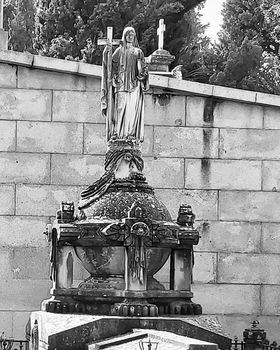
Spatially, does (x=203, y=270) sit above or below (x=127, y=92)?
below

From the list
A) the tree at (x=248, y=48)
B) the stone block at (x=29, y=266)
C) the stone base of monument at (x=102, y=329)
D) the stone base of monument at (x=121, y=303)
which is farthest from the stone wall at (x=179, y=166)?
the tree at (x=248, y=48)

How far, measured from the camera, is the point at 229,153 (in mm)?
22078

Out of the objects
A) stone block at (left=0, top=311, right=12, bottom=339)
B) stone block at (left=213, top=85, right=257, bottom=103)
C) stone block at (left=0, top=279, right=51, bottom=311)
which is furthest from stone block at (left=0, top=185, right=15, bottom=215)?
stone block at (left=213, top=85, right=257, bottom=103)

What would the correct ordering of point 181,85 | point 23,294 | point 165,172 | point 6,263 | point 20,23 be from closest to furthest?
1. point 23,294
2. point 6,263
3. point 165,172
4. point 181,85
5. point 20,23

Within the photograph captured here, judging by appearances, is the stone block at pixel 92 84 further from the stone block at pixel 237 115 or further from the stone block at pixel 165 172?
the stone block at pixel 237 115

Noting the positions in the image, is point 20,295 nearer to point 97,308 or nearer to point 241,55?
point 97,308

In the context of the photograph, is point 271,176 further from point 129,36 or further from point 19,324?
point 19,324

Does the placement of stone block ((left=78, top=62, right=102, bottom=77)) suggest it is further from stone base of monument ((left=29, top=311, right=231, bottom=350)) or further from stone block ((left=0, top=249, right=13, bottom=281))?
stone base of monument ((left=29, top=311, right=231, bottom=350))

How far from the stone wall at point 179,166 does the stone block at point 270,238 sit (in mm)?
15

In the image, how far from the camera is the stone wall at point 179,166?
71.3ft

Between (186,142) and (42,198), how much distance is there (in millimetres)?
2326

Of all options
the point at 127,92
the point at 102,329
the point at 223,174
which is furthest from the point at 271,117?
the point at 102,329

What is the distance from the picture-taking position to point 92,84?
72.3 feet

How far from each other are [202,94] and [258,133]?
104cm
